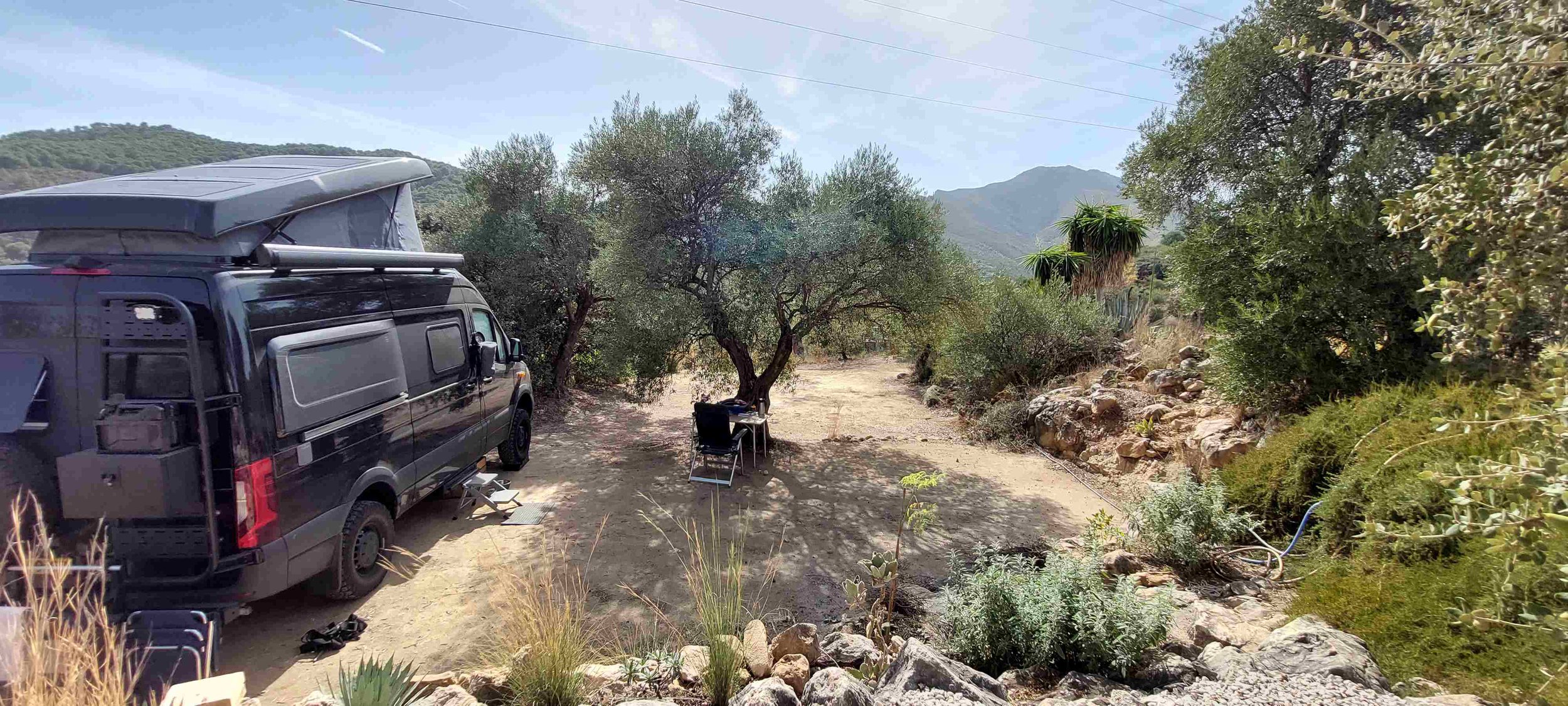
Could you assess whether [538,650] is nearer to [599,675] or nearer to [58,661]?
[599,675]

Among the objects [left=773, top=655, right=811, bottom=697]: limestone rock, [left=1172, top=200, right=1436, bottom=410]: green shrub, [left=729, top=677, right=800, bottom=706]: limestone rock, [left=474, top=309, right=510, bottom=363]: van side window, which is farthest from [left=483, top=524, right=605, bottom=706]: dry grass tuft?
[left=1172, top=200, right=1436, bottom=410]: green shrub

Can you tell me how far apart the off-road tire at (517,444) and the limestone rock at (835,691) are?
5.61m

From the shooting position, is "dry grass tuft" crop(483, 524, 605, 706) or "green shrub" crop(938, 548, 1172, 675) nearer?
"dry grass tuft" crop(483, 524, 605, 706)

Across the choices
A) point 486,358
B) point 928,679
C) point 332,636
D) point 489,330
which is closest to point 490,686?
point 332,636

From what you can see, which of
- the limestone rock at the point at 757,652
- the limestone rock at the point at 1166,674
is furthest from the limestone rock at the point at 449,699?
the limestone rock at the point at 1166,674

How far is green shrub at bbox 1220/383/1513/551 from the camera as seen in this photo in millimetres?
3490

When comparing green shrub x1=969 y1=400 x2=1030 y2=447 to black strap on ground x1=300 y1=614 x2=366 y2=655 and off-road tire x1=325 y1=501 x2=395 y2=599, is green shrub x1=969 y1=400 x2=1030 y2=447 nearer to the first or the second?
off-road tire x1=325 y1=501 x2=395 y2=599

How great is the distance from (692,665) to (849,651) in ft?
2.67

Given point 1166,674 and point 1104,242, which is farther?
point 1104,242

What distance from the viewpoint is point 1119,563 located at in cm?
423

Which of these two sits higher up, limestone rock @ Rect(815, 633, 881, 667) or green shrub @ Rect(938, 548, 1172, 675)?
green shrub @ Rect(938, 548, 1172, 675)

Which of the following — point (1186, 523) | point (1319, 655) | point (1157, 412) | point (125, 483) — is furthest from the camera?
point (1157, 412)

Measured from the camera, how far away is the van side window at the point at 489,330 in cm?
624

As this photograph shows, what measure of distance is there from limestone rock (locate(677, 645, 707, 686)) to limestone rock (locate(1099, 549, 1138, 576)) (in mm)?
2818
